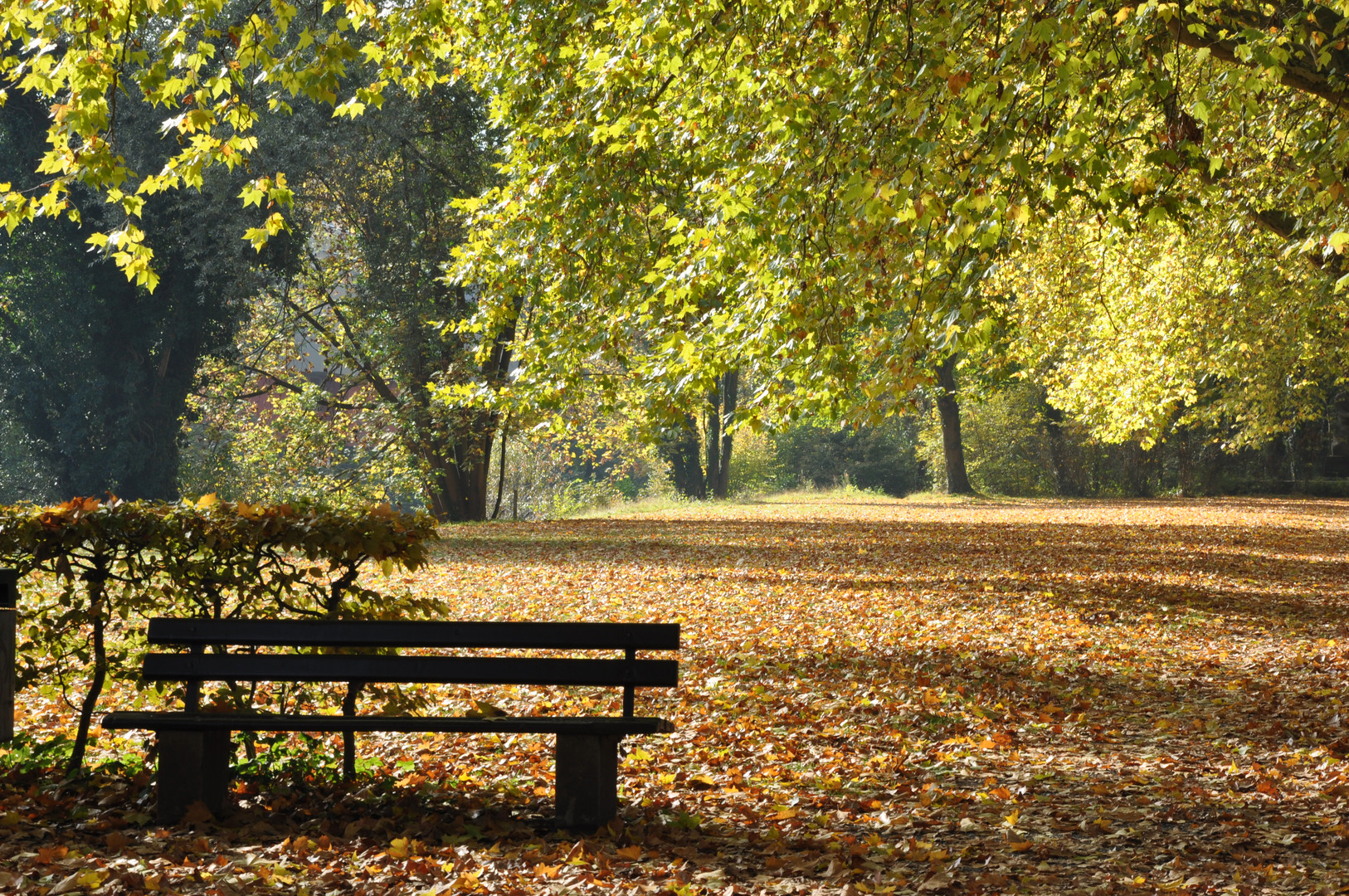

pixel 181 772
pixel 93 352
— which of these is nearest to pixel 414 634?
pixel 181 772

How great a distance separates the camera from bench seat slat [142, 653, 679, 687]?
4.35 metres

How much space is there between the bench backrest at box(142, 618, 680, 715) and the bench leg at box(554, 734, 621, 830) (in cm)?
20

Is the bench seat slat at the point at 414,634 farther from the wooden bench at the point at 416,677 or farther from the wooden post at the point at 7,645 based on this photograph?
the wooden post at the point at 7,645

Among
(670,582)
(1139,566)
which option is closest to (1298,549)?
(1139,566)

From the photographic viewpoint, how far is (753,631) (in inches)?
373

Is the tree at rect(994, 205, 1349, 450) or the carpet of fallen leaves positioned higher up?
the tree at rect(994, 205, 1349, 450)

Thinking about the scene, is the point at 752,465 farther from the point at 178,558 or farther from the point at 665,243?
the point at 178,558

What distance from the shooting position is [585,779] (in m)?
4.35

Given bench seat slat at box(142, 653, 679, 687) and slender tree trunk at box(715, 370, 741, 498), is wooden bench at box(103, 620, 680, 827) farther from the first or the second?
slender tree trunk at box(715, 370, 741, 498)

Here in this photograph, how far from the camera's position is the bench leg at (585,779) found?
14.2 ft

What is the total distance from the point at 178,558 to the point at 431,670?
148cm

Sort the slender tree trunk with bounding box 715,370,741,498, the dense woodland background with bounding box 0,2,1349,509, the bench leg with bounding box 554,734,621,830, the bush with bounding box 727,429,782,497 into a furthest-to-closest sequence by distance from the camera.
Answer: the bush with bounding box 727,429,782,497 < the slender tree trunk with bounding box 715,370,741,498 < the dense woodland background with bounding box 0,2,1349,509 < the bench leg with bounding box 554,734,621,830

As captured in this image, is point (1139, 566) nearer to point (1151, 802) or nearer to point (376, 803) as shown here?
point (1151, 802)

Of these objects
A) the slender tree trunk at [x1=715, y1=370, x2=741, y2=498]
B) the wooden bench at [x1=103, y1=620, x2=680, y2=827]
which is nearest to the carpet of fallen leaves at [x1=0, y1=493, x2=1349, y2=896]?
the wooden bench at [x1=103, y1=620, x2=680, y2=827]
